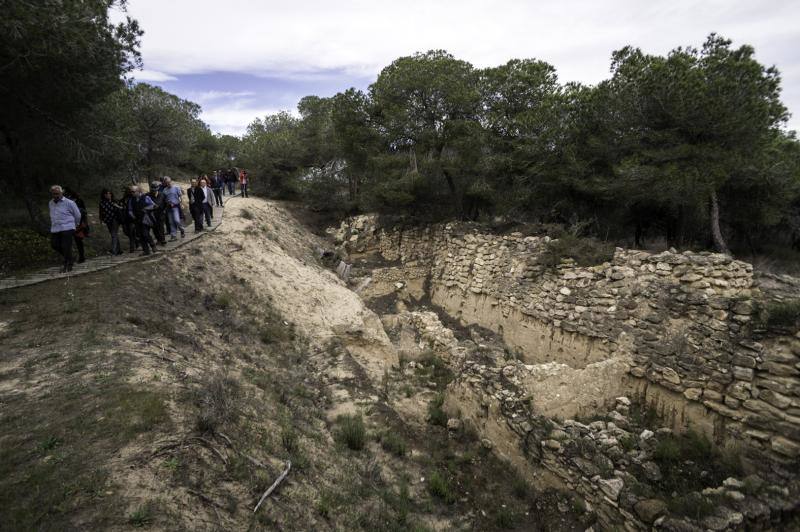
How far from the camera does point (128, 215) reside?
9.66m

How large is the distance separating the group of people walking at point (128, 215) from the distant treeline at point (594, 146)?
874cm

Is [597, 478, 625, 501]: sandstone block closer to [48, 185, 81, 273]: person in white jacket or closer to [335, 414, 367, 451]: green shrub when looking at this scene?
[335, 414, 367, 451]: green shrub

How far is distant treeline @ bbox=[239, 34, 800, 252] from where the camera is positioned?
11695mm

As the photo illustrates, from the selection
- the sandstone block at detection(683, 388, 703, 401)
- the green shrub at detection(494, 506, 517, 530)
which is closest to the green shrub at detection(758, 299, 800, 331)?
the sandstone block at detection(683, 388, 703, 401)

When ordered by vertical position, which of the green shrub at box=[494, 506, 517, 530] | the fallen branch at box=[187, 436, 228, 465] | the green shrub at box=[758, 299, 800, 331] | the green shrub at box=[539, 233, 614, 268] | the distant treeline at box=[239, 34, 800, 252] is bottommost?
the green shrub at box=[494, 506, 517, 530]

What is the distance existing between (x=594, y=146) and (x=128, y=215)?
1541 centimetres

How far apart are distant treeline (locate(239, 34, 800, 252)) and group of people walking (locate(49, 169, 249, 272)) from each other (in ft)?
28.7

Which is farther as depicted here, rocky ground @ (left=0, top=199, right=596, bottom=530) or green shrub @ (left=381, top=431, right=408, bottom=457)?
green shrub @ (left=381, top=431, right=408, bottom=457)

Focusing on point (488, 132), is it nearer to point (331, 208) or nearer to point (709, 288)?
point (709, 288)

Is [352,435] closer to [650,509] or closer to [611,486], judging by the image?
[611,486]

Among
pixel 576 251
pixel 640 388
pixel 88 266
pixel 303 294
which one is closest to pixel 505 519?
pixel 640 388

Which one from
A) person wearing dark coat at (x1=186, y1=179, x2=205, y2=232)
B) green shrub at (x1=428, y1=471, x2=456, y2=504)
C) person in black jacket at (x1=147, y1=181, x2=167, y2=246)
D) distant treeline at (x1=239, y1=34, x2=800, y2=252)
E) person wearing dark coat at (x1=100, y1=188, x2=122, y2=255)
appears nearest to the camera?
green shrub at (x1=428, y1=471, x2=456, y2=504)

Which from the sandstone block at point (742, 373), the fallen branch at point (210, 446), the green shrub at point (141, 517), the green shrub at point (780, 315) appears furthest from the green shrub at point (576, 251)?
the green shrub at point (141, 517)

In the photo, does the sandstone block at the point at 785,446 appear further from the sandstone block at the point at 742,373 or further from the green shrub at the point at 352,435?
the green shrub at the point at 352,435
